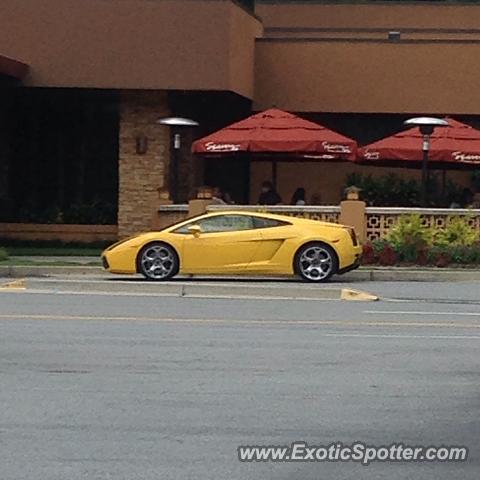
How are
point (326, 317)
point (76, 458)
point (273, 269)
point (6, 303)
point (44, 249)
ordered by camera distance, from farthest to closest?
point (44, 249) → point (273, 269) → point (6, 303) → point (326, 317) → point (76, 458)

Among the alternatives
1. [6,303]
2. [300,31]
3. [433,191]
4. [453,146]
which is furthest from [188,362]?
[300,31]

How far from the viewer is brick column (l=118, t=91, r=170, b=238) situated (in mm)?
32156

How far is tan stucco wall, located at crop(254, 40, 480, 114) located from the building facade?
0.08 ft

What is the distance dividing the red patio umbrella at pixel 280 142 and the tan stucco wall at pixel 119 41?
1881mm

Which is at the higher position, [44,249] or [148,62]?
[148,62]

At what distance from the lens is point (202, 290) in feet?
70.0

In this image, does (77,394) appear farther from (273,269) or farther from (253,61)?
(253,61)

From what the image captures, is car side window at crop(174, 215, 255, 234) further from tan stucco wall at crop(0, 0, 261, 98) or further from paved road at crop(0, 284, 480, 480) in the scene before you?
tan stucco wall at crop(0, 0, 261, 98)

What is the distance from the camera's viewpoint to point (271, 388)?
11.8m

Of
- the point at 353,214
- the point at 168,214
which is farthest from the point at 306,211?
the point at 168,214

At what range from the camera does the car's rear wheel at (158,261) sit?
2447 centimetres

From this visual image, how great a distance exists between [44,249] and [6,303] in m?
12.5

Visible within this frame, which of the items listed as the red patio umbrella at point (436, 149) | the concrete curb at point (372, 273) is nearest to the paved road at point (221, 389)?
the concrete curb at point (372, 273)

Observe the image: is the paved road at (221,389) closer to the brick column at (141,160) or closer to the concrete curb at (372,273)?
the concrete curb at (372,273)
